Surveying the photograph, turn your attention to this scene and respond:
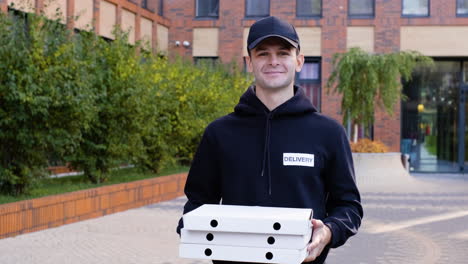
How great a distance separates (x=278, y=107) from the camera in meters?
3.01

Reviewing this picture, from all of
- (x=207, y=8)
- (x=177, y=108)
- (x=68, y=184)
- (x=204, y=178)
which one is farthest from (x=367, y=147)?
(x=204, y=178)

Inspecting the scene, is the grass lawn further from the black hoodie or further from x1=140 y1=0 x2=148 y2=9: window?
x1=140 y1=0 x2=148 y2=9: window

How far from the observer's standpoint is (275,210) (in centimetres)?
263

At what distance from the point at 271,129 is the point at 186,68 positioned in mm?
16622

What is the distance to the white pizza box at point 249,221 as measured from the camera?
2.40 m

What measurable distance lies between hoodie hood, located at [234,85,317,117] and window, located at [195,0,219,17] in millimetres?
26308

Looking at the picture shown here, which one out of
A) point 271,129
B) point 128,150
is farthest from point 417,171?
point 271,129

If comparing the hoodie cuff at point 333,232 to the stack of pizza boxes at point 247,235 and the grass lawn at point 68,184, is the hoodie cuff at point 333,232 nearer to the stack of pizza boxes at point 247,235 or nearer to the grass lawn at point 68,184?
the stack of pizza boxes at point 247,235

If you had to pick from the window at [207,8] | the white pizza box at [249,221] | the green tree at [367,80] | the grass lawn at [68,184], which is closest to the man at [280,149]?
the white pizza box at [249,221]

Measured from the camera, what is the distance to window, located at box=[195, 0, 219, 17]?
29.1 metres

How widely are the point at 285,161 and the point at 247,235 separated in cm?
52

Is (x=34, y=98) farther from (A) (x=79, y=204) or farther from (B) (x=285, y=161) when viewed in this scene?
(B) (x=285, y=161)

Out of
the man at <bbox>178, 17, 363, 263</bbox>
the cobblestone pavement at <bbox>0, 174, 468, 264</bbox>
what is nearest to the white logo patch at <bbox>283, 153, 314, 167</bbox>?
the man at <bbox>178, 17, 363, 263</bbox>

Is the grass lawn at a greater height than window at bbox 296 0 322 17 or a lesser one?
lesser
